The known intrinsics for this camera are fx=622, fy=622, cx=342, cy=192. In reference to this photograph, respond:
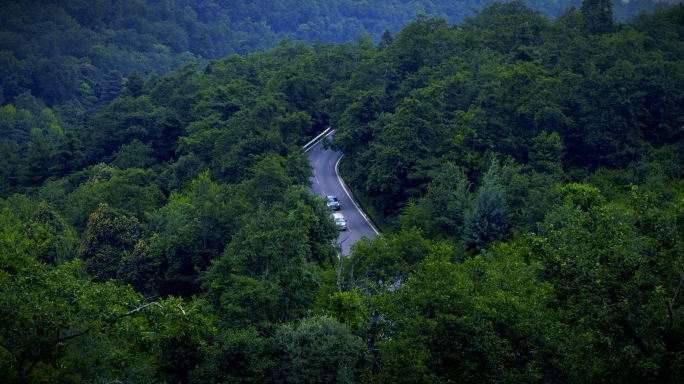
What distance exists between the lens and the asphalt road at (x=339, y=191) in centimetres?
3634

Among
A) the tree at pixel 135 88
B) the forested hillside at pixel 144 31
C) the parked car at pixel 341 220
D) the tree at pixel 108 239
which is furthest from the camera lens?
the forested hillside at pixel 144 31

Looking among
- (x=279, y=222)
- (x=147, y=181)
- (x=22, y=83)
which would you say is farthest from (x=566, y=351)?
(x=22, y=83)

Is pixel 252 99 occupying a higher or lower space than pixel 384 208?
higher

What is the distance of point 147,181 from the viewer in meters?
46.8

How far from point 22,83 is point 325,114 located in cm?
7835

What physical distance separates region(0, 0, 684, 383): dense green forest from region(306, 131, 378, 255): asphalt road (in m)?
1.15

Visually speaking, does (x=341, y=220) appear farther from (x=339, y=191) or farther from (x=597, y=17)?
(x=597, y=17)

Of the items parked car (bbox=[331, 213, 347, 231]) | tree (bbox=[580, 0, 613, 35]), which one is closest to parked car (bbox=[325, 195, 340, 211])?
parked car (bbox=[331, 213, 347, 231])

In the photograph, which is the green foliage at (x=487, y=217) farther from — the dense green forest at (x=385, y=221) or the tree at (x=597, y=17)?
the tree at (x=597, y=17)

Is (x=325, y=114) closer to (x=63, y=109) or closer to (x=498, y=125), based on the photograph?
(x=498, y=125)

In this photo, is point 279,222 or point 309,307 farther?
point 279,222

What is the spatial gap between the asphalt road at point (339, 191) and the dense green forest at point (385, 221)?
115 centimetres

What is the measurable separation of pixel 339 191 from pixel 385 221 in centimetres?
598

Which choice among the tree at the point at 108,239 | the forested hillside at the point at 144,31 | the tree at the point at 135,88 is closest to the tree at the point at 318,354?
the tree at the point at 108,239
